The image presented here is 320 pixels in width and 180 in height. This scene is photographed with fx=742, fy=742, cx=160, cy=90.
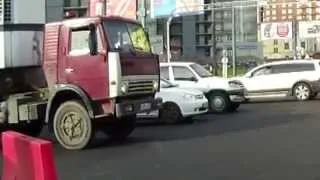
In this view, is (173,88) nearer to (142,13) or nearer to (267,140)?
(267,140)

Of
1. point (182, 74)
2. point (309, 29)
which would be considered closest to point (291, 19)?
point (309, 29)

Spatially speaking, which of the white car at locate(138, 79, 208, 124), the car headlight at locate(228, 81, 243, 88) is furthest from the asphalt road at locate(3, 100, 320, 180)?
the car headlight at locate(228, 81, 243, 88)

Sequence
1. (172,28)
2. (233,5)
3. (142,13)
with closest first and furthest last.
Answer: (142,13) < (233,5) < (172,28)

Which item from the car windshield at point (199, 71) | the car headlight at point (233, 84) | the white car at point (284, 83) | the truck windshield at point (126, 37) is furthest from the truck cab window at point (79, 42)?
the white car at point (284, 83)

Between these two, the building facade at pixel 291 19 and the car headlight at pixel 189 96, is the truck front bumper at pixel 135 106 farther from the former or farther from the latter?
the building facade at pixel 291 19

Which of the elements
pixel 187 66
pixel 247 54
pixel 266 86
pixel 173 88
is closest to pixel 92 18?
pixel 173 88

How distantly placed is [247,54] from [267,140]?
81.3 m

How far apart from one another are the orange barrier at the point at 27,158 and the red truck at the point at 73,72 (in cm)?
654

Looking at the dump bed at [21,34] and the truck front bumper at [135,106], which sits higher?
the dump bed at [21,34]

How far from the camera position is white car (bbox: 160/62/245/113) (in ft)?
81.1

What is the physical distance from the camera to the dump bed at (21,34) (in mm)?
15039

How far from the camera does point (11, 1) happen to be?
47.6ft

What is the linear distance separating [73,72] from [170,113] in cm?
634

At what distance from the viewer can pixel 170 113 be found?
20.8 meters
